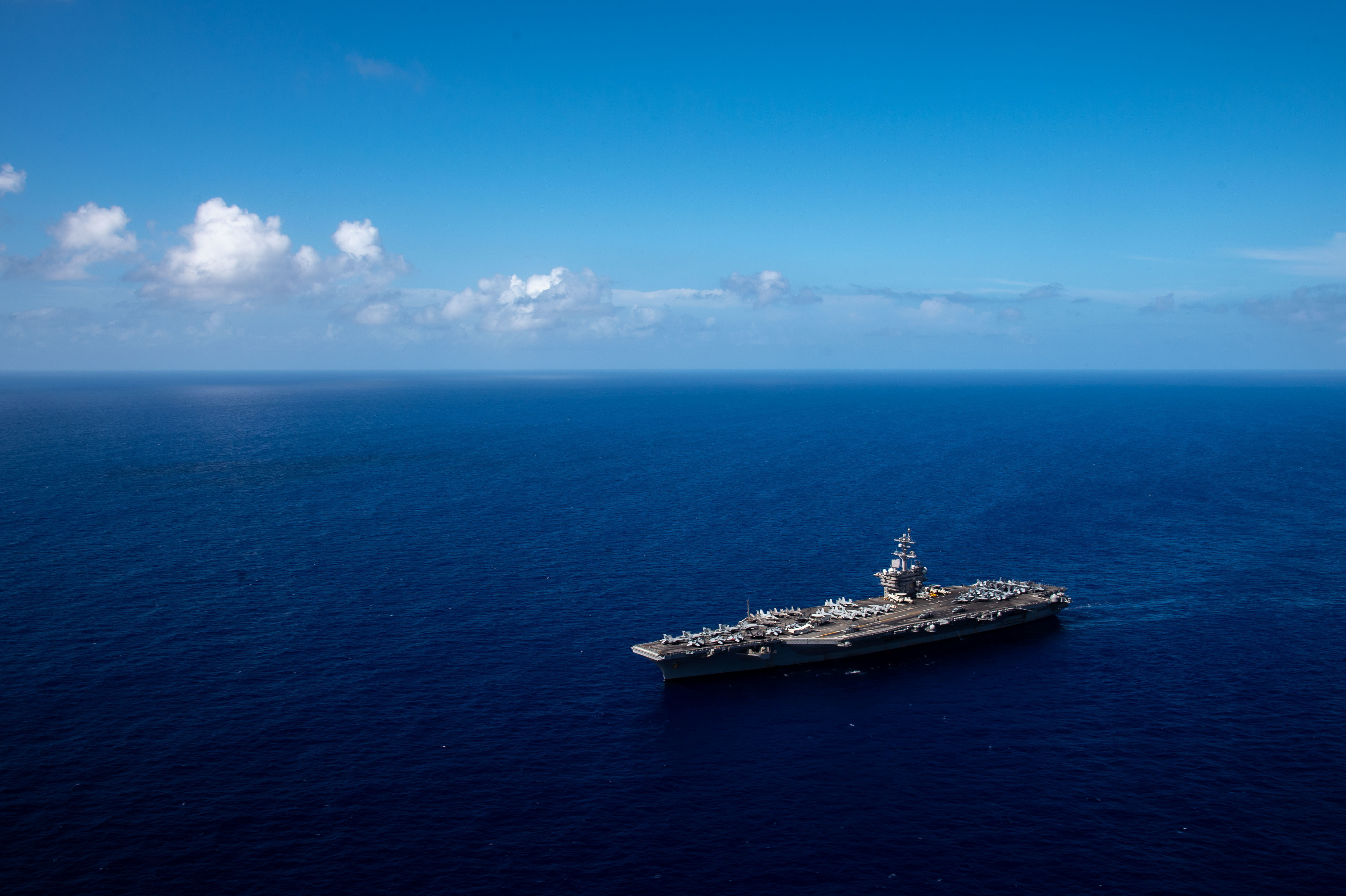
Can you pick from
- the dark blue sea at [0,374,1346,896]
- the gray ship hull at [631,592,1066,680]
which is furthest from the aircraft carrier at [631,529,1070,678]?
the dark blue sea at [0,374,1346,896]

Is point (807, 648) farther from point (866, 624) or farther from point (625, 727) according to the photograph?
point (625, 727)

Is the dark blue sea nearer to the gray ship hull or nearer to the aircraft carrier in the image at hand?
the gray ship hull

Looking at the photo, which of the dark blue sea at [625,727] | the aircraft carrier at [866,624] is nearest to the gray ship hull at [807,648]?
the aircraft carrier at [866,624]

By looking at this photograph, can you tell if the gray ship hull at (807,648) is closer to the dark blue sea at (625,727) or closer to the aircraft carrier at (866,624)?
the aircraft carrier at (866,624)

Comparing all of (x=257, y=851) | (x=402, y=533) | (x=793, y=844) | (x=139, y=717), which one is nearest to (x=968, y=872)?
(x=793, y=844)

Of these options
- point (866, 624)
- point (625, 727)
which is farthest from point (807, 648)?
point (625, 727)

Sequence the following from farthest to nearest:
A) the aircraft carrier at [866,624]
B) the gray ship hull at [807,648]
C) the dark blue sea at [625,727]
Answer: the aircraft carrier at [866,624]
the gray ship hull at [807,648]
the dark blue sea at [625,727]
